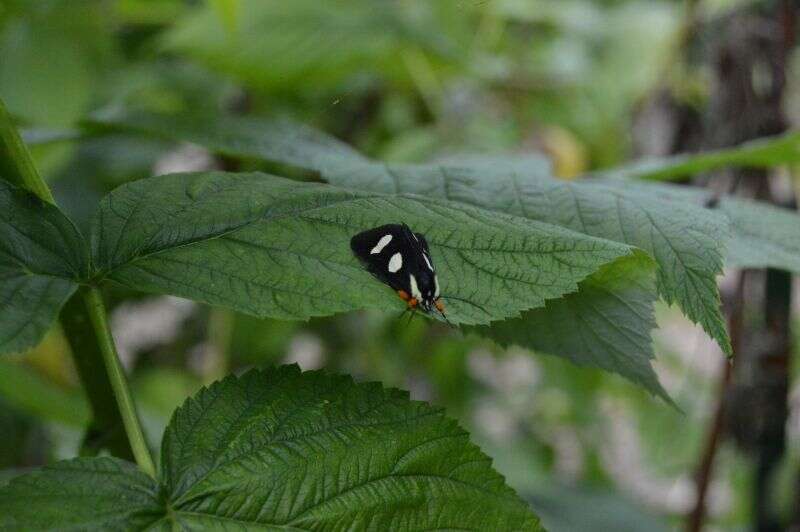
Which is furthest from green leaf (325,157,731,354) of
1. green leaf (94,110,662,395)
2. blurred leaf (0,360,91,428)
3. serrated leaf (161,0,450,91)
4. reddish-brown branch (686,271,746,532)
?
serrated leaf (161,0,450,91)

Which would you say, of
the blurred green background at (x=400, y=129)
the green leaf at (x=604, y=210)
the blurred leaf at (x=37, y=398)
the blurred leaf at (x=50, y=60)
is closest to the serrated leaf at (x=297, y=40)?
the blurred green background at (x=400, y=129)

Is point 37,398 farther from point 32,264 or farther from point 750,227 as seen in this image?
point 750,227

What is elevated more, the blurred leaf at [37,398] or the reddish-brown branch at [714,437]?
the blurred leaf at [37,398]

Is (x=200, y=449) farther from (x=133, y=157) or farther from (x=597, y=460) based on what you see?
(x=597, y=460)

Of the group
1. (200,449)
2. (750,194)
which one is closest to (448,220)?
(200,449)

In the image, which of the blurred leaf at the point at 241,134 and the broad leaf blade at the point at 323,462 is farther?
the blurred leaf at the point at 241,134

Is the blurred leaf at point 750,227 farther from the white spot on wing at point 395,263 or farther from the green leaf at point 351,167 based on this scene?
the white spot on wing at point 395,263
